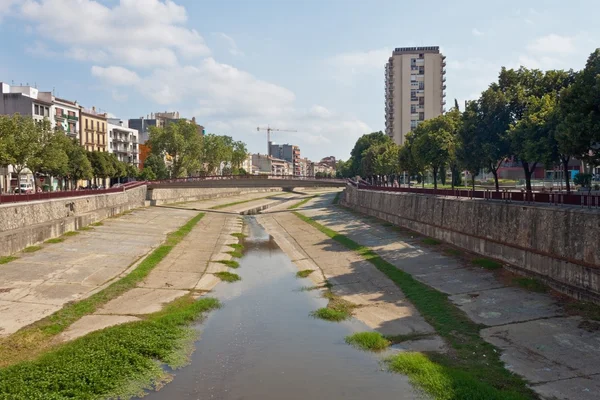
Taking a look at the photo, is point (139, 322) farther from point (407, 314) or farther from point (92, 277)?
point (407, 314)

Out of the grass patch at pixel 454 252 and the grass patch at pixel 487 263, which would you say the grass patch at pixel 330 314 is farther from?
the grass patch at pixel 454 252

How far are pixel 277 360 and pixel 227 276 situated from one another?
17.5m

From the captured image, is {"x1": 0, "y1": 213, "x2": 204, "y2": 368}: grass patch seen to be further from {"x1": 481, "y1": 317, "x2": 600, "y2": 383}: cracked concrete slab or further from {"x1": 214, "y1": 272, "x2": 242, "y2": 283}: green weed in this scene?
{"x1": 481, "y1": 317, "x2": 600, "y2": 383}: cracked concrete slab

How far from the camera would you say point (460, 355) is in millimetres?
20000

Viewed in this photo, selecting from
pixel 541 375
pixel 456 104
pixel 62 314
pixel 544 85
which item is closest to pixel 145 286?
pixel 62 314

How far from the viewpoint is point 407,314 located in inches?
1037

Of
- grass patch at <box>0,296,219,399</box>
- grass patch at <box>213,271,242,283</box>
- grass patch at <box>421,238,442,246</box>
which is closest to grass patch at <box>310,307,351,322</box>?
grass patch at <box>0,296,219,399</box>

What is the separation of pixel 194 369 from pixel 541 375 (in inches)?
517

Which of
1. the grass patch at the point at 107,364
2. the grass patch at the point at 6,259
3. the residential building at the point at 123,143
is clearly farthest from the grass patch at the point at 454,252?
the residential building at the point at 123,143

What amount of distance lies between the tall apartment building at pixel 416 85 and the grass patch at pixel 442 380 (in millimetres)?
144427

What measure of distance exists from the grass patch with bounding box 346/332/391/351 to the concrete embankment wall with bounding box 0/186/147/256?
2687cm

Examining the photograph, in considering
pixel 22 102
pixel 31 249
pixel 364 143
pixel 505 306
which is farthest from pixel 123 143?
pixel 505 306

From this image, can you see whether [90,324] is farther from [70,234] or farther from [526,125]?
[526,125]

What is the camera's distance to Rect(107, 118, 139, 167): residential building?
455 ft
